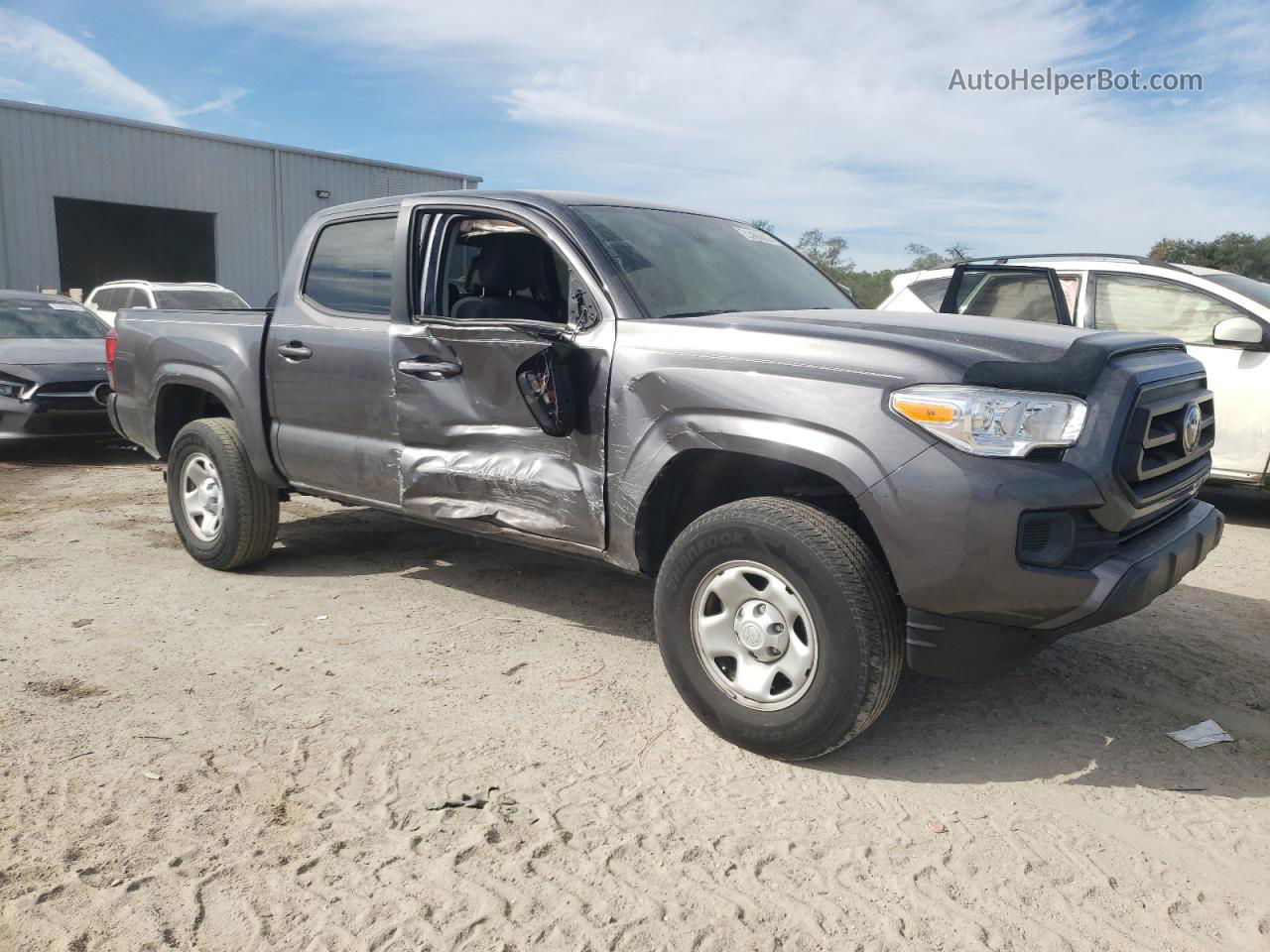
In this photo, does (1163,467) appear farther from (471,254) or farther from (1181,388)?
(471,254)

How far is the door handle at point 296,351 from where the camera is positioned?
15.6 ft

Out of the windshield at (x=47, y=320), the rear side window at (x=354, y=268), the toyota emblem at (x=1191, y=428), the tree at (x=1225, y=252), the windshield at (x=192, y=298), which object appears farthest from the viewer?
the tree at (x=1225, y=252)

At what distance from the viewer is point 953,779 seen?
3.17 meters

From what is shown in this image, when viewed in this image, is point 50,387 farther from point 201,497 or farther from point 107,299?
point 107,299

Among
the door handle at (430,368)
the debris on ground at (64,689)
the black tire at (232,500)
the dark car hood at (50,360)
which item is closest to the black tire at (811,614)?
the door handle at (430,368)

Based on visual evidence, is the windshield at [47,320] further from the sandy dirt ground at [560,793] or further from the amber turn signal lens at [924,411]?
Answer: the amber turn signal lens at [924,411]

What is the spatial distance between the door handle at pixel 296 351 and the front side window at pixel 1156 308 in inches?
205

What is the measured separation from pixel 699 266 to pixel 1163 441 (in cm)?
183

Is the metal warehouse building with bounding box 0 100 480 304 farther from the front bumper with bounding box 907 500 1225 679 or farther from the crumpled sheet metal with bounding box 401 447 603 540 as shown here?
the front bumper with bounding box 907 500 1225 679

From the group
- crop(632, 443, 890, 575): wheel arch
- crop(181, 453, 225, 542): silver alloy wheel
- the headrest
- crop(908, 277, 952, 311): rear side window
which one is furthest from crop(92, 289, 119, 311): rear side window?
crop(632, 443, 890, 575): wheel arch

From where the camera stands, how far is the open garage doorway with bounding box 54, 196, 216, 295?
27641mm

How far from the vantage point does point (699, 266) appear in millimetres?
4117

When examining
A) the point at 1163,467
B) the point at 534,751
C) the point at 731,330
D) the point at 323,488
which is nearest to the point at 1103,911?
the point at 1163,467

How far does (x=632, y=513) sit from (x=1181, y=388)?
73.7 inches
